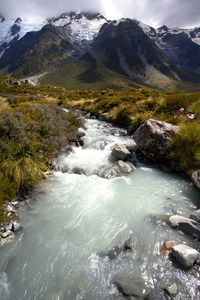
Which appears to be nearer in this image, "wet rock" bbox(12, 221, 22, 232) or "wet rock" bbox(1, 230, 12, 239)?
"wet rock" bbox(1, 230, 12, 239)

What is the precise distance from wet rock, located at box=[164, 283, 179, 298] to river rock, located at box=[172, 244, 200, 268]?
0.49 meters

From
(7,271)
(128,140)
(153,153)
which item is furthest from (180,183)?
(7,271)

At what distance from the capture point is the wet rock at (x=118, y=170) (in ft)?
24.4

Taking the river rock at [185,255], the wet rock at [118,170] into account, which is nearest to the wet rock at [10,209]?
the wet rock at [118,170]

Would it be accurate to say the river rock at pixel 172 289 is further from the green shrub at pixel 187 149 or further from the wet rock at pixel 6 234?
the green shrub at pixel 187 149

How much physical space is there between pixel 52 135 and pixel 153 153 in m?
5.87

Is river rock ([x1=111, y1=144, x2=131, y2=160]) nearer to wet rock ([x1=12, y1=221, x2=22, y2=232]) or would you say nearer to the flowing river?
the flowing river

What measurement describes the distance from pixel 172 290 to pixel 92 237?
2171mm

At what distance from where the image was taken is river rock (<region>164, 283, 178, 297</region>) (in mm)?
2967

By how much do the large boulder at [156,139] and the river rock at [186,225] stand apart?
4.03m

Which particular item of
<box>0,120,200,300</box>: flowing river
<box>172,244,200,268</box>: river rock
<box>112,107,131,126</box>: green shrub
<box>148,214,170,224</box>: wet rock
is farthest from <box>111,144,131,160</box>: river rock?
<box>112,107,131,126</box>: green shrub

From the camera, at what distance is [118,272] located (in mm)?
3400

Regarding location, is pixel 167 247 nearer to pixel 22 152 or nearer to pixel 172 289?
pixel 172 289

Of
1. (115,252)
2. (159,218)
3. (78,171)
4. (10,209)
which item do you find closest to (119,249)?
(115,252)
